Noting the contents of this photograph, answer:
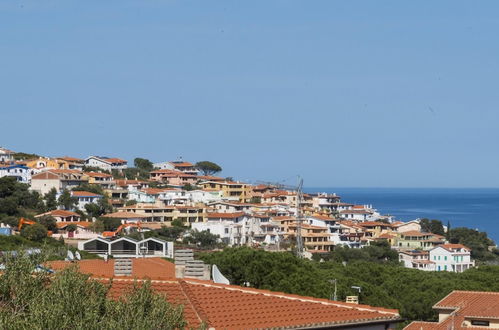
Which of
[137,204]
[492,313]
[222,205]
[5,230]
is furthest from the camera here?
[222,205]

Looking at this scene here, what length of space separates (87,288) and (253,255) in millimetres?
24433

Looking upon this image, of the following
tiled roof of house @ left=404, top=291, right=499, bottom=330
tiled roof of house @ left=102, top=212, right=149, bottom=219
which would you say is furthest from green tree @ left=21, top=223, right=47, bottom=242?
tiled roof of house @ left=404, top=291, right=499, bottom=330

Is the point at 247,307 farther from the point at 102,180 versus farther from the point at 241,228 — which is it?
the point at 102,180

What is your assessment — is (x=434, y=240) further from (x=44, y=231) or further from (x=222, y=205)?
(x=44, y=231)

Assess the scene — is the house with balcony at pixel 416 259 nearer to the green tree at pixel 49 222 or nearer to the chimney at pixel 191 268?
the green tree at pixel 49 222

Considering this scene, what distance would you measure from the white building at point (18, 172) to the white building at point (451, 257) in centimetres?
4183

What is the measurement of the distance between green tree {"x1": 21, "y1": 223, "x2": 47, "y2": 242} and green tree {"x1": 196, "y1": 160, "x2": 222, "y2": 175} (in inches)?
3279

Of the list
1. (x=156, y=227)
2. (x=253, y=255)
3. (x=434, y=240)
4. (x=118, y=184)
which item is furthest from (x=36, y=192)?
(x=253, y=255)

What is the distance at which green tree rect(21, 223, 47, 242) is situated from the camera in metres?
75.4

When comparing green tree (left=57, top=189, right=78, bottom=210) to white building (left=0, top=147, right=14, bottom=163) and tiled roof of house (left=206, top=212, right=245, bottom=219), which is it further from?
white building (left=0, top=147, right=14, bottom=163)

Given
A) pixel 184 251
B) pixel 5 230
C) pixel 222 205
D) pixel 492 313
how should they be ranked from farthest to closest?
pixel 222 205 → pixel 5 230 → pixel 492 313 → pixel 184 251

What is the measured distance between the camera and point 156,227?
102 meters

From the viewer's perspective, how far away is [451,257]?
101 meters

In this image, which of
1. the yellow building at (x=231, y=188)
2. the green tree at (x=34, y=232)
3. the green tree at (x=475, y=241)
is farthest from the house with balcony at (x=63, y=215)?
the green tree at (x=475, y=241)
